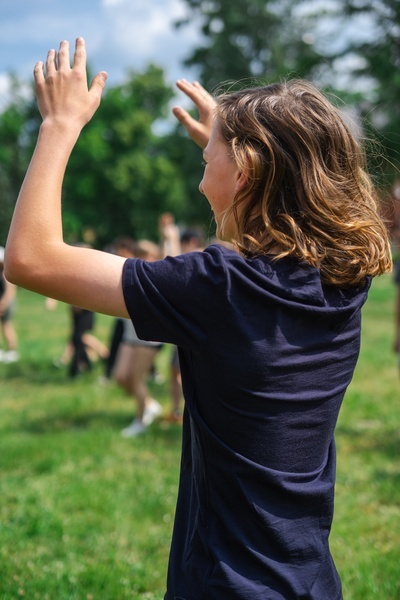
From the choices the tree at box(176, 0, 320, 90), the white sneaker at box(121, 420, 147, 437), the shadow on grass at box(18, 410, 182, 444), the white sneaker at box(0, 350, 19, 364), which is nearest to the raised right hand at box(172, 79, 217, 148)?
the shadow on grass at box(18, 410, 182, 444)

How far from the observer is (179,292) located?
1505mm

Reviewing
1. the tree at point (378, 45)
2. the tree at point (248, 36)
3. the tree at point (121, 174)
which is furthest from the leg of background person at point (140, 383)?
the tree at point (121, 174)

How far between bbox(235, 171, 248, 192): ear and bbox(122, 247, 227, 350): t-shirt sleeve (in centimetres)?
21

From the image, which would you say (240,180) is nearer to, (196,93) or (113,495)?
(196,93)

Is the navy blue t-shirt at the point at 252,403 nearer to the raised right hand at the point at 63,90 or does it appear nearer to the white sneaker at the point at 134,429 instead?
the raised right hand at the point at 63,90

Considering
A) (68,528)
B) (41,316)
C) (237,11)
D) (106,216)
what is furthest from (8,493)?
(106,216)

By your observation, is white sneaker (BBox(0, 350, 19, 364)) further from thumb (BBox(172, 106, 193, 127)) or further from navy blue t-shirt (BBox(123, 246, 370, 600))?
navy blue t-shirt (BBox(123, 246, 370, 600))

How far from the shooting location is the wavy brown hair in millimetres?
1624

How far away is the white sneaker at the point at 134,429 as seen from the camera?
24.3 feet

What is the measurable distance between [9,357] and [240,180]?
39.1ft

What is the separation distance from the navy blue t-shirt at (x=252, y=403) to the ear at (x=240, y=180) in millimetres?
187

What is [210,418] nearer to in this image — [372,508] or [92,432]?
[372,508]

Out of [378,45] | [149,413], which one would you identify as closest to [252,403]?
[149,413]

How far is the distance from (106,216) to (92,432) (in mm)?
45822
